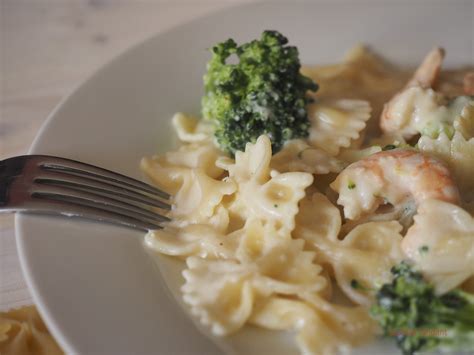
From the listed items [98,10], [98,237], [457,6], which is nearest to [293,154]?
[98,237]

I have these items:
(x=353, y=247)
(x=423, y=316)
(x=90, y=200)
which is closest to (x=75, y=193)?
(x=90, y=200)

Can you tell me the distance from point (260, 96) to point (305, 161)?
44 cm

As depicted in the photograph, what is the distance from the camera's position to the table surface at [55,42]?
166 inches

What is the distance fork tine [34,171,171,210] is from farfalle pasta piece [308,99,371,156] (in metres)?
1.00

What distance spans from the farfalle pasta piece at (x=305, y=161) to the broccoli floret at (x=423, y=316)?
0.82m

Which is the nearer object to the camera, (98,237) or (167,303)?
(167,303)

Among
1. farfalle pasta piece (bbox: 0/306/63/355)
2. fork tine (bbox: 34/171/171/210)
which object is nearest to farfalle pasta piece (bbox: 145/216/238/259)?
fork tine (bbox: 34/171/171/210)

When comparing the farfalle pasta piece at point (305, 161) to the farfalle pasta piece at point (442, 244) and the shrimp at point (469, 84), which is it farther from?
the shrimp at point (469, 84)

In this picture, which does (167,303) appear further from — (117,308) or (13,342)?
(13,342)

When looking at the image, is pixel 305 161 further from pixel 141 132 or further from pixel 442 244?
pixel 141 132

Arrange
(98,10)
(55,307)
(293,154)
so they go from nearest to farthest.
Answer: (55,307), (293,154), (98,10)

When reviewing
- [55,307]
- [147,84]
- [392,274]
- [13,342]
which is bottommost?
[13,342]

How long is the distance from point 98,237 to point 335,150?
1343 millimetres

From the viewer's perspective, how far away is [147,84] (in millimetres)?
3555
